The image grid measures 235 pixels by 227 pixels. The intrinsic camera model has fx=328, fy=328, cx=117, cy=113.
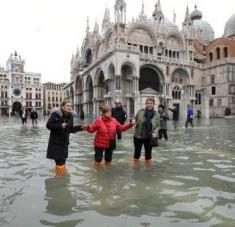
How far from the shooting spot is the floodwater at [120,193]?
14.3ft

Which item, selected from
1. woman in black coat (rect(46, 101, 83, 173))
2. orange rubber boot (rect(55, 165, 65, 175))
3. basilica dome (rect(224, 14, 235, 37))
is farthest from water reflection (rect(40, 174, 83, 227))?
basilica dome (rect(224, 14, 235, 37))

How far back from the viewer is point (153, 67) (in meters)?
50.1

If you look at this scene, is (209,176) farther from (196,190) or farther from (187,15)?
(187,15)

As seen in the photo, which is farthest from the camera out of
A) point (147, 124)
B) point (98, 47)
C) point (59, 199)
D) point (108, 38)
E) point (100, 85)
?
point (98, 47)

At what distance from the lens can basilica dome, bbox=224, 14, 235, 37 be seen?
67625mm

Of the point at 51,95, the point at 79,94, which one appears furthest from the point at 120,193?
the point at 51,95

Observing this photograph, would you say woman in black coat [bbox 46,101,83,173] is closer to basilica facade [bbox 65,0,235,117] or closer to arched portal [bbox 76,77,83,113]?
basilica facade [bbox 65,0,235,117]

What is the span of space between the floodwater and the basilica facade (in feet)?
122

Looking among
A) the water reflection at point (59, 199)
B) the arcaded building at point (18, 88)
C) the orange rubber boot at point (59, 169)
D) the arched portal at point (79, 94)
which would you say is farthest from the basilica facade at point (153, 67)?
the arcaded building at point (18, 88)

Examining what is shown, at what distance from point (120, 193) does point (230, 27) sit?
6973cm

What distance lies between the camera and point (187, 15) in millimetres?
66938

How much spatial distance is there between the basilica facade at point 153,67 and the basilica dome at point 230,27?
8.24 meters

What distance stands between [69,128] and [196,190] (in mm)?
2874

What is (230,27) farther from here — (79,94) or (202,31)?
(79,94)
